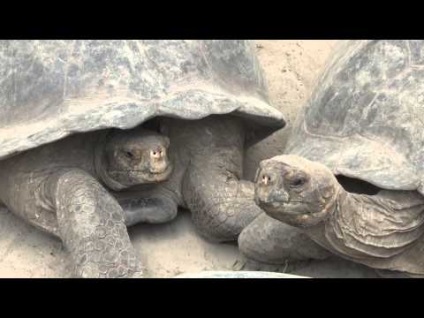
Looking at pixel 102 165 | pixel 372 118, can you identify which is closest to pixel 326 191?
pixel 372 118

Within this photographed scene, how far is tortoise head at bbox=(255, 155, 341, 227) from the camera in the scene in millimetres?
3023

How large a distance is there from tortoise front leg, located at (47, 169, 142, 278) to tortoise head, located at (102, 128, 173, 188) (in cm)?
16

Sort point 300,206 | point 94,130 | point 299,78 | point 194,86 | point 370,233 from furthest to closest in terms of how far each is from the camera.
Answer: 1. point 299,78
2. point 194,86
3. point 94,130
4. point 370,233
5. point 300,206

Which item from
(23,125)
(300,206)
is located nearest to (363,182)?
(300,206)

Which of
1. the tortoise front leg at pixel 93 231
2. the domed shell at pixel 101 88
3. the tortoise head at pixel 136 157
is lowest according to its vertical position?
the tortoise front leg at pixel 93 231

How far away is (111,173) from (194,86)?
47 cm

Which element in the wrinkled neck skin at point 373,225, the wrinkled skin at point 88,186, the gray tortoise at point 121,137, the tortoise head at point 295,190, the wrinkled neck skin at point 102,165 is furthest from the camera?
the wrinkled neck skin at point 102,165

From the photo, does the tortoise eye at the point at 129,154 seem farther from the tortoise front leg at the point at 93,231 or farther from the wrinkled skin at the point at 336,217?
the wrinkled skin at the point at 336,217

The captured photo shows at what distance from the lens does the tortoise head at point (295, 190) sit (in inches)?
119

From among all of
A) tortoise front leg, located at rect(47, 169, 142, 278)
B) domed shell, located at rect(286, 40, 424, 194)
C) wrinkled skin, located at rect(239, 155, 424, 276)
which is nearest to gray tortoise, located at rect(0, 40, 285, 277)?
tortoise front leg, located at rect(47, 169, 142, 278)

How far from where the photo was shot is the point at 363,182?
11.6 feet

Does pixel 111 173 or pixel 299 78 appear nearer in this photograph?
pixel 111 173

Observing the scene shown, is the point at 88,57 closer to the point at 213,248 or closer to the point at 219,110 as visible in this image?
the point at 219,110

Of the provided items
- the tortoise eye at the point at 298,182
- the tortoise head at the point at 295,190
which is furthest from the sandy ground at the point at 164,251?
the tortoise eye at the point at 298,182
